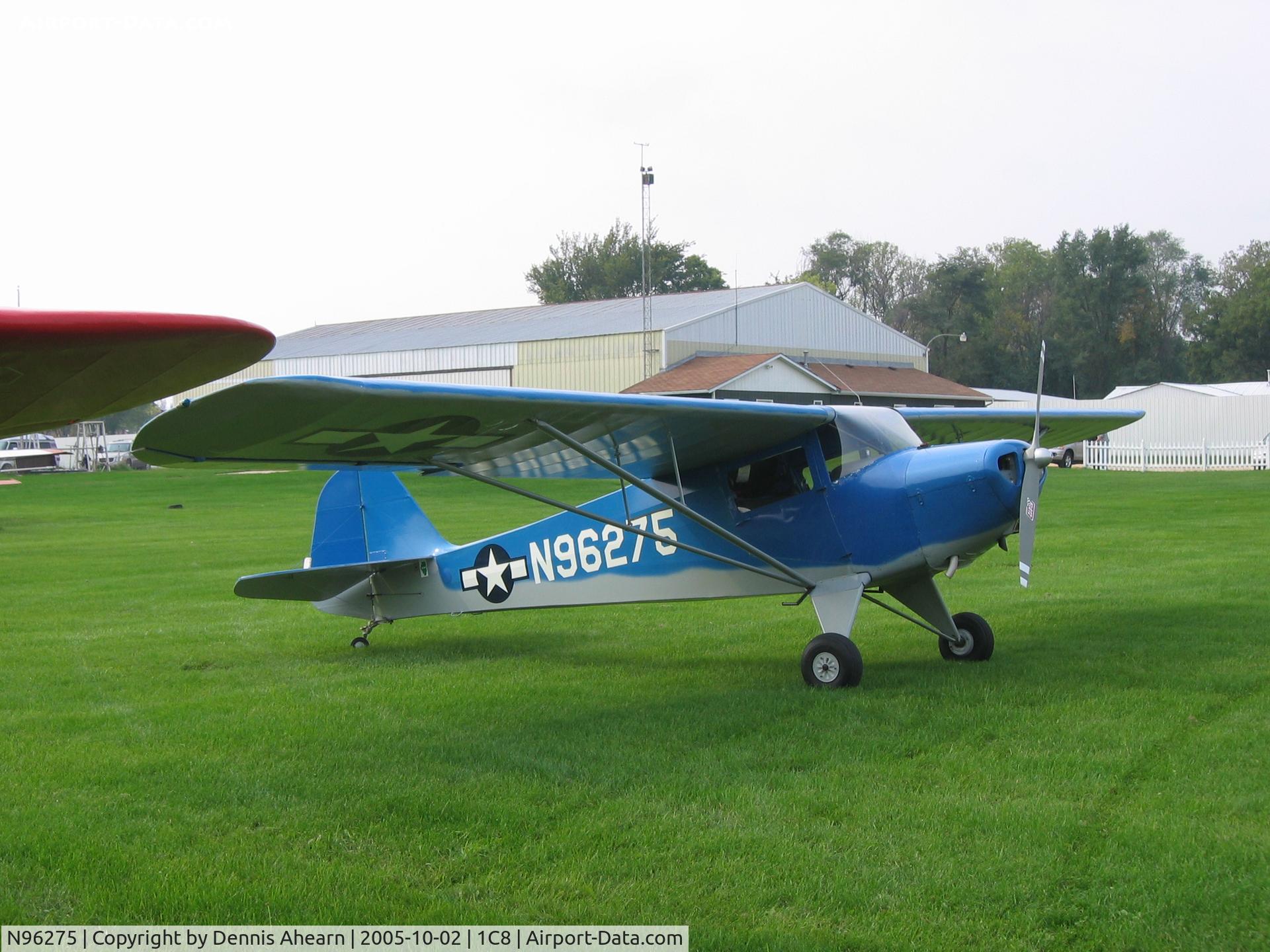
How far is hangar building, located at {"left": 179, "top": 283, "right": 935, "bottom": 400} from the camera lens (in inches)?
1687

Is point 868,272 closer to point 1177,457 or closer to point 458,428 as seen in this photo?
point 1177,457

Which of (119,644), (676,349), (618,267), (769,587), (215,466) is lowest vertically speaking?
(119,644)

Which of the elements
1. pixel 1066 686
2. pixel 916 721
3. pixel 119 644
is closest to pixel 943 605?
pixel 1066 686

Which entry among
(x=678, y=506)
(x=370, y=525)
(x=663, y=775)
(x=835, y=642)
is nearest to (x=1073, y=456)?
(x=370, y=525)

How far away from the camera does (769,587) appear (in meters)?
9.06

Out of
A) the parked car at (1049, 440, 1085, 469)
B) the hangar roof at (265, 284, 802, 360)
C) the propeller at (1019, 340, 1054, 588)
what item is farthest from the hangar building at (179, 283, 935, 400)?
the propeller at (1019, 340, 1054, 588)

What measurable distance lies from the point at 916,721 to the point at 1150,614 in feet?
16.6

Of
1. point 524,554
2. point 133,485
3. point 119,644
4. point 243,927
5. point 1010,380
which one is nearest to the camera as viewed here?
point 243,927

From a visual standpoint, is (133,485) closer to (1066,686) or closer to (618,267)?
(1066,686)

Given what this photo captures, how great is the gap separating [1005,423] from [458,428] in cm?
670

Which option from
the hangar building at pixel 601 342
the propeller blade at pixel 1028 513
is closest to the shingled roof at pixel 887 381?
the hangar building at pixel 601 342

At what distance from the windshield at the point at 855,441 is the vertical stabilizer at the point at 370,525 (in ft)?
12.4

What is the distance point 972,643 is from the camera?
9227 mm

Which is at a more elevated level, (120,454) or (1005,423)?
(1005,423)
